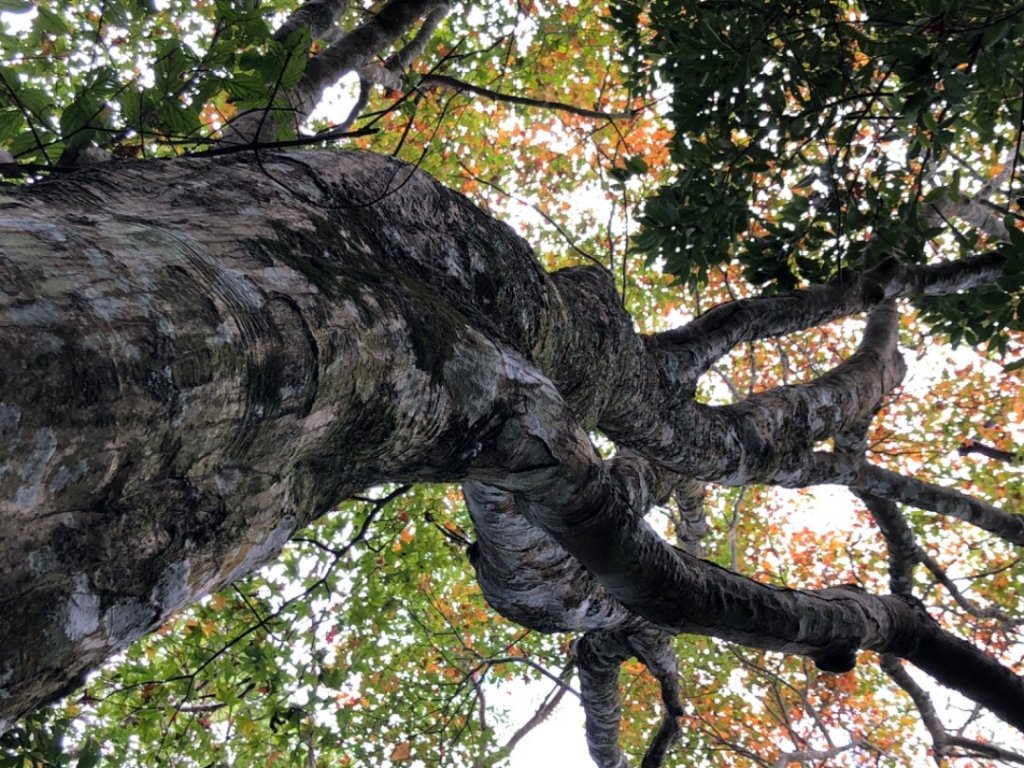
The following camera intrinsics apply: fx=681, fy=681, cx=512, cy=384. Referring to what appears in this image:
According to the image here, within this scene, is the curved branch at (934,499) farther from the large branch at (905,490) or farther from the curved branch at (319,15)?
the curved branch at (319,15)

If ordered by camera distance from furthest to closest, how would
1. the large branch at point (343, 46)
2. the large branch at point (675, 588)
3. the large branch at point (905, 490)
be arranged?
the large branch at point (343, 46) → the large branch at point (905, 490) → the large branch at point (675, 588)

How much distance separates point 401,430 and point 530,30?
22.4 feet

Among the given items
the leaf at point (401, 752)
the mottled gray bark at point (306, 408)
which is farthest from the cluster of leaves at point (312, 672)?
the mottled gray bark at point (306, 408)

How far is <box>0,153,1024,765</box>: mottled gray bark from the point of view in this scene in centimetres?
93

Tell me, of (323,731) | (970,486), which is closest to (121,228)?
(323,731)

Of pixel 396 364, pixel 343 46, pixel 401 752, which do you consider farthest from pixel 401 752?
pixel 343 46

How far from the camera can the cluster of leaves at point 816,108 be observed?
3.05m

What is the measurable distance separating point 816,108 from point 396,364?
3.22 meters

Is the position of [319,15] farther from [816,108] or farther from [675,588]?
[675,588]

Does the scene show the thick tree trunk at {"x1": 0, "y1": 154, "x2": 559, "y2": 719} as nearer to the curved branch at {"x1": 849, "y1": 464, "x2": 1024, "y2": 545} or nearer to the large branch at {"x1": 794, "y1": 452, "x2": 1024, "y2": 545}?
the large branch at {"x1": 794, "y1": 452, "x2": 1024, "y2": 545}

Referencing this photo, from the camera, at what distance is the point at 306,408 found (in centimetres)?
131

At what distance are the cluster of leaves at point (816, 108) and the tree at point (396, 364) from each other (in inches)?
1.0

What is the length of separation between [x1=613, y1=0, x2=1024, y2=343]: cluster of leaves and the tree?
26 millimetres

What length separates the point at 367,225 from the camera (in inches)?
75.4
